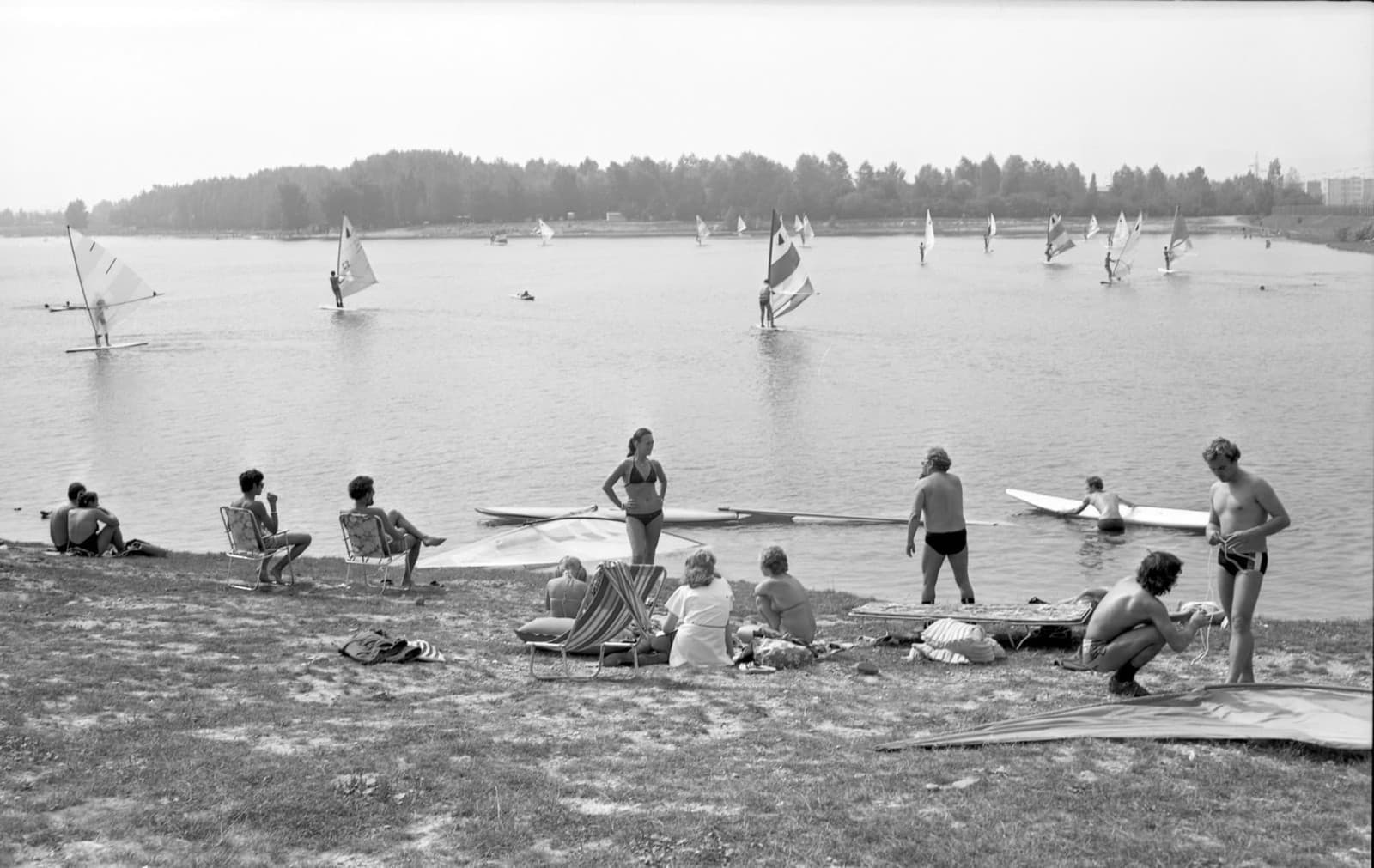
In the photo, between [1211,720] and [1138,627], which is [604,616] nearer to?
[1138,627]

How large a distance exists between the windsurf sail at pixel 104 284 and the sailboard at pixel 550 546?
30576mm

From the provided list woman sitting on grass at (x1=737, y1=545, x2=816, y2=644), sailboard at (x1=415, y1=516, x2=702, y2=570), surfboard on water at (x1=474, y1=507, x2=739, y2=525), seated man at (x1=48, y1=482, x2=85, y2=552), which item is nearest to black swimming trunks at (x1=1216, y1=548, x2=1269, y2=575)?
woman sitting on grass at (x1=737, y1=545, x2=816, y2=644)

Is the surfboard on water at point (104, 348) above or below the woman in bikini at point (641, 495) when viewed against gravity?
below

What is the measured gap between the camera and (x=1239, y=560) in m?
7.72

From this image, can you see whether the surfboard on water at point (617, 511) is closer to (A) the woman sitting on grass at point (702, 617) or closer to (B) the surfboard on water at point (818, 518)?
(B) the surfboard on water at point (818, 518)

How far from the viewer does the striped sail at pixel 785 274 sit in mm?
43875

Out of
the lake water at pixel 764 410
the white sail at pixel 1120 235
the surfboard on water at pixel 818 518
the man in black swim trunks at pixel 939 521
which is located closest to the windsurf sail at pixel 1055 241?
the white sail at pixel 1120 235

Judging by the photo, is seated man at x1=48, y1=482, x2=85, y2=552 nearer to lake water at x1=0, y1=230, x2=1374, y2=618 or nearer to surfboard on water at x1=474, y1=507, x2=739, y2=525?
lake water at x1=0, y1=230, x2=1374, y2=618

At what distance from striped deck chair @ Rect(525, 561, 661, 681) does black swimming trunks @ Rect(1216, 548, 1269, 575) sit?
12.4 feet

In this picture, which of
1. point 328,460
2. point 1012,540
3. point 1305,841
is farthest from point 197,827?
point 328,460

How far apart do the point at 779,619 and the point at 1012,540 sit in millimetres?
8882

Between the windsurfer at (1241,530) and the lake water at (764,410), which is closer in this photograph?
the windsurfer at (1241,530)

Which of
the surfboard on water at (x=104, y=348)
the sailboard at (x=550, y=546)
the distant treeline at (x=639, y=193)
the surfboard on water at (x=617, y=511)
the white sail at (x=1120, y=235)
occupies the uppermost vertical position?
the distant treeline at (x=639, y=193)

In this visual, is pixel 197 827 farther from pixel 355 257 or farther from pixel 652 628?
pixel 355 257
